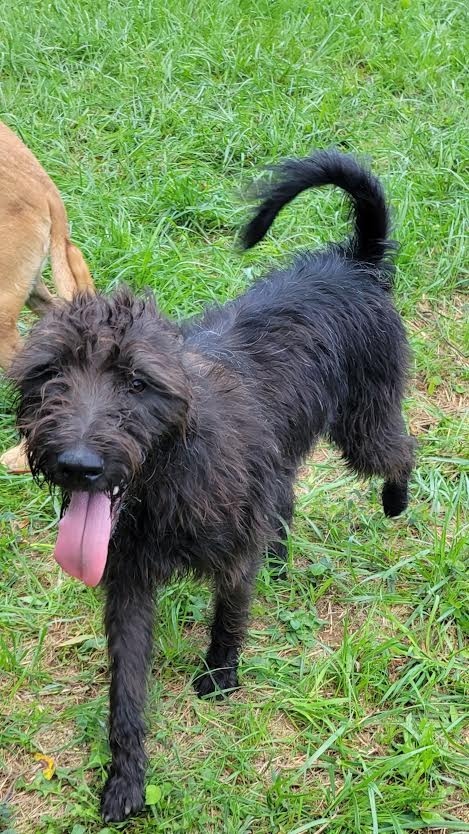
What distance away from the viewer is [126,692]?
235 centimetres

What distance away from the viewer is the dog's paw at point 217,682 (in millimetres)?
2742

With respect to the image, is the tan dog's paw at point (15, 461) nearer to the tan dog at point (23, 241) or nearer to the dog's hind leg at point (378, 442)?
the tan dog at point (23, 241)

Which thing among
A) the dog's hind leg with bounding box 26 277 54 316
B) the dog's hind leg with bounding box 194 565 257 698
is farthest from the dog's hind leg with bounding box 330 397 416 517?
the dog's hind leg with bounding box 26 277 54 316

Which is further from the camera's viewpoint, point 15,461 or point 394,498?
point 15,461

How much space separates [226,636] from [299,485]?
1033mm

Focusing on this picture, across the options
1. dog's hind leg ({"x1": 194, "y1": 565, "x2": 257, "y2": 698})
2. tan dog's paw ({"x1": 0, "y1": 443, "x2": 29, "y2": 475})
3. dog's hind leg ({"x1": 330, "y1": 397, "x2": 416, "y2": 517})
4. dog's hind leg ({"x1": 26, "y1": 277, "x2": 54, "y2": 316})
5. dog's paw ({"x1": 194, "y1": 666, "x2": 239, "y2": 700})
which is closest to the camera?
dog's hind leg ({"x1": 194, "y1": 565, "x2": 257, "y2": 698})

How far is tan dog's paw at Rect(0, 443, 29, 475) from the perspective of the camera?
3.49m

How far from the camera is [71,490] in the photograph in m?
1.85

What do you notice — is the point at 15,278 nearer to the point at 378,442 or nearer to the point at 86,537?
the point at 378,442

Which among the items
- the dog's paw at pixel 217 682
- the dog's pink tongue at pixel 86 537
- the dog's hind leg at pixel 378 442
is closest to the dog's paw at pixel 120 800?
the dog's paw at pixel 217 682

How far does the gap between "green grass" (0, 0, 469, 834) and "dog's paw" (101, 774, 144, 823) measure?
0.15 ft

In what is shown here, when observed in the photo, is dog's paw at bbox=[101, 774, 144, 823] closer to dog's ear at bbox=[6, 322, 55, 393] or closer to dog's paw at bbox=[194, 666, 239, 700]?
dog's paw at bbox=[194, 666, 239, 700]

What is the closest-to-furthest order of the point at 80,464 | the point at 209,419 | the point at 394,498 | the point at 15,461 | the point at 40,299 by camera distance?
the point at 80,464, the point at 209,419, the point at 394,498, the point at 15,461, the point at 40,299

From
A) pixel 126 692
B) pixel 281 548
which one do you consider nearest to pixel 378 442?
pixel 281 548
